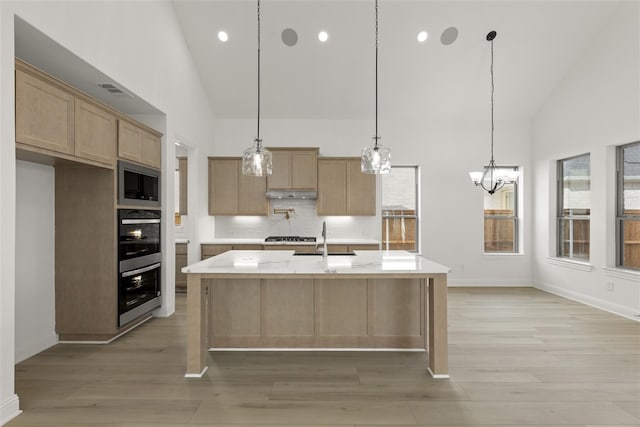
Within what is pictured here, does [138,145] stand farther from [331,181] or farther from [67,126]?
[331,181]

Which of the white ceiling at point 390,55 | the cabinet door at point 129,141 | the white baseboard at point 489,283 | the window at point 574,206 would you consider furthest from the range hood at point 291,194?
the window at point 574,206

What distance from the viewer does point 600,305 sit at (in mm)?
5395

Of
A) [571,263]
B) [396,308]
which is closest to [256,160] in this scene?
[396,308]

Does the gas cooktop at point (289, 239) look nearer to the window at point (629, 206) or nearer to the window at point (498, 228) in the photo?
the window at point (498, 228)

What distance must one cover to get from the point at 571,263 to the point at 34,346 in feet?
22.9

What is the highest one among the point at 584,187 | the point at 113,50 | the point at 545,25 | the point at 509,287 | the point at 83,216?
the point at 545,25

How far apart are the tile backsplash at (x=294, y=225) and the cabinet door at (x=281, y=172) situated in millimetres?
503

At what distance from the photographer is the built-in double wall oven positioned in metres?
4.02

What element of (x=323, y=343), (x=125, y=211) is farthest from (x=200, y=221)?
(x=323, y=343)

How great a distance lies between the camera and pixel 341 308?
3686mm

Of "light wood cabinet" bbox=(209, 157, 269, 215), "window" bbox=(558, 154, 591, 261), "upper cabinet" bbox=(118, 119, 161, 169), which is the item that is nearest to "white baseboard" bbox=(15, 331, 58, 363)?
"upper cabinet" bbox=(118, 119, 161, 169)

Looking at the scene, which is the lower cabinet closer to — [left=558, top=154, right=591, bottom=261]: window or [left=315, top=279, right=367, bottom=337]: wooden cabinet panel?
[left=315, top=279, right=367, bottom=337]: wooden cabinet panel

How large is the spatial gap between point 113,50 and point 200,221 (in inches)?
122

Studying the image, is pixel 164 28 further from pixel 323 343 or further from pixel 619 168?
pixel 619 168
